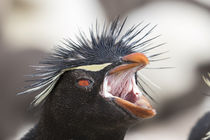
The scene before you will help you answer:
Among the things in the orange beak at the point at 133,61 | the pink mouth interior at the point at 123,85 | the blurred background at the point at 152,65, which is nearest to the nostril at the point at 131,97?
the pink mouth interior at the point at 123,85

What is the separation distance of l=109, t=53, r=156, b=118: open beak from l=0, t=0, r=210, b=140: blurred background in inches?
80.3

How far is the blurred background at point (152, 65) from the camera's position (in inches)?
139

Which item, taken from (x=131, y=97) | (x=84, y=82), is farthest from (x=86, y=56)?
(x=131, y=97)

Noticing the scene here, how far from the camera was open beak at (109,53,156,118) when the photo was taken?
1.47m

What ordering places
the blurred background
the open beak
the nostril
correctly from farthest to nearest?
the blurred background
the nostril
the open beak

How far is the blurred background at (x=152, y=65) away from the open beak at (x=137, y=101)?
2.04 m

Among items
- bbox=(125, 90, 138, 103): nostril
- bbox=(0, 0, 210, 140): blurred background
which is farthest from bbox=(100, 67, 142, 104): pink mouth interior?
bbox=(0, 0, 210, 140): blurred background

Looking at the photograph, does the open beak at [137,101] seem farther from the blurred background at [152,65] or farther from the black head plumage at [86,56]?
the blurred background at [152,65]

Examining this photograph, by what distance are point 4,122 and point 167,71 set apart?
159 centimetres

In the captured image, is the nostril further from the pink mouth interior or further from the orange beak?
the orange beak

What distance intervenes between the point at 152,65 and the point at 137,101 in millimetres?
2642

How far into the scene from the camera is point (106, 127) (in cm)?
156

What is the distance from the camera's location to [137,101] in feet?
5.11

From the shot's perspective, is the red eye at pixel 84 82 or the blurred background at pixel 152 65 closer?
the red eye at pixel 84 82
